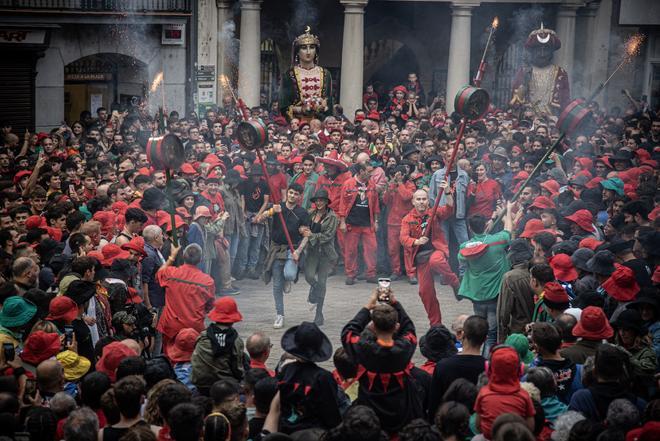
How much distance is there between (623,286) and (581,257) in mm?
1084

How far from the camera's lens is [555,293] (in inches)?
326

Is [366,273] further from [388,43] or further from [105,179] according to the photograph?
[388,43]

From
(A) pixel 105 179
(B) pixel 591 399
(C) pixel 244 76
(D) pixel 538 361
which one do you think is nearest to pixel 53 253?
(A) pixel 105 179

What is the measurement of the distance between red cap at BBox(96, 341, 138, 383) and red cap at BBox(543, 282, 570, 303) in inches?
136

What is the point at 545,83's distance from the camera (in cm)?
2225

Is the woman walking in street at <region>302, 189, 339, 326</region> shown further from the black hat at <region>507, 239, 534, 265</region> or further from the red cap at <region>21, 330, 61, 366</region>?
the red cap at <region>21, 330, 61, 366</region>

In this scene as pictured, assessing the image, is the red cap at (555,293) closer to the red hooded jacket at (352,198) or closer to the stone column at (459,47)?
the red hooded jacket at (352,198)

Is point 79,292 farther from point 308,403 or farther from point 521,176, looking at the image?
point 521,176

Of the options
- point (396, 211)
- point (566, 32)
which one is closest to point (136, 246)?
point (396, 211)

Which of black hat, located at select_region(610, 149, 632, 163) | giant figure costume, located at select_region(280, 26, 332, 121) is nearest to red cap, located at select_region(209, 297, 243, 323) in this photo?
black hat, located at select_region(610, 149, 632, 163)

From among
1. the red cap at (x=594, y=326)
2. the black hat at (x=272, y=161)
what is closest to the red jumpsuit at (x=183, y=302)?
the red cap at (x=594, y=326)

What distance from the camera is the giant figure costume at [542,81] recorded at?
22094 millimetres

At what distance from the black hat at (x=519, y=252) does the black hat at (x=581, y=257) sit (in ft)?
1.72

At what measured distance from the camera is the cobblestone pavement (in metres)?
12.0
